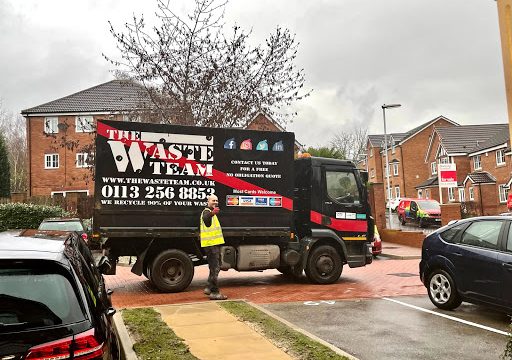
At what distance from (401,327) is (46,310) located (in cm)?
521

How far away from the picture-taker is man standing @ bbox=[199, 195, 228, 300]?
29.5 ft

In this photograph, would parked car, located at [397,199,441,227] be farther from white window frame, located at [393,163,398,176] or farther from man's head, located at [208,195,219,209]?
white window frame, located at [393,163,398,176]

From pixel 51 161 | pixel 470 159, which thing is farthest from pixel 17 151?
pixel 470 159

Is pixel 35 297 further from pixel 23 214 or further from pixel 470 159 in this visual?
pixel 470 159

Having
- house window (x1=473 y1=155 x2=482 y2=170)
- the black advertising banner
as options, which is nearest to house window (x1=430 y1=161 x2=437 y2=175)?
house window (x1=473 y1=155 x2=482 y2=170)

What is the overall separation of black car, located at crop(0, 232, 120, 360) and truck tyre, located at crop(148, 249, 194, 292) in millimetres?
6676

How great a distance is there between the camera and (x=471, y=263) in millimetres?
7160

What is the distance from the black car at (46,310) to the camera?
2.63 metres

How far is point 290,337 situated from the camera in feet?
19.1

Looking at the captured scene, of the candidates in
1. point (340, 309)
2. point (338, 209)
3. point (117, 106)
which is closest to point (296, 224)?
point (338, 209)

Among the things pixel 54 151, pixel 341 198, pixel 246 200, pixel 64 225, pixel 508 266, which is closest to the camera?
pixel 508 266

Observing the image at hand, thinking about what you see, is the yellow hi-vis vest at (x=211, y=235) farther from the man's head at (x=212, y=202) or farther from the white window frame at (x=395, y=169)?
the white window frame at (x=395, y=169)

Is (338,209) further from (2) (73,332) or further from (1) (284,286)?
(2) (73,332)

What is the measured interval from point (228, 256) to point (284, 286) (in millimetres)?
1552
